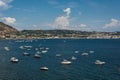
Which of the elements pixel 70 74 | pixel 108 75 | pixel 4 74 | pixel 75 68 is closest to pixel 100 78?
pixel 108 75

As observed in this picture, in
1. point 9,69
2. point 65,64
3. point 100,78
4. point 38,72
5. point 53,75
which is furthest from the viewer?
point 65,64

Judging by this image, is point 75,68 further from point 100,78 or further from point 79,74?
point 100,78

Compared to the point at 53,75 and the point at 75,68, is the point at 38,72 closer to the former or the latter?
the point at 53,75

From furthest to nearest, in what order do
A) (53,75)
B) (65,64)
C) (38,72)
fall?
(65,64), (38,72), (53,75)

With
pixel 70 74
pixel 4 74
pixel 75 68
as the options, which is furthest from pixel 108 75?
pixel 4 74

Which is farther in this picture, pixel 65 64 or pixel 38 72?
pixel 65 64

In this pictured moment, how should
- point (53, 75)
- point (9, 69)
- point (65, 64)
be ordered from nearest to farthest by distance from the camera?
point (53, 75) → point (9, 69) → point (65, 64)

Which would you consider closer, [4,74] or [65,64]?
[4,74]

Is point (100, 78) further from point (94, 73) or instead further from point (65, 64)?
point (65, 64)

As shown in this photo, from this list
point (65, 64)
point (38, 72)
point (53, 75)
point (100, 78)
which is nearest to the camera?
point (100, 78)
